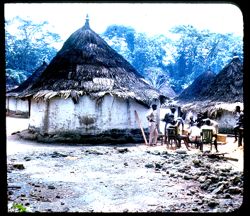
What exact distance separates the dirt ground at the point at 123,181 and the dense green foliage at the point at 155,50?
25545 mm

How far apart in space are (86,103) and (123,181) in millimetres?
7441

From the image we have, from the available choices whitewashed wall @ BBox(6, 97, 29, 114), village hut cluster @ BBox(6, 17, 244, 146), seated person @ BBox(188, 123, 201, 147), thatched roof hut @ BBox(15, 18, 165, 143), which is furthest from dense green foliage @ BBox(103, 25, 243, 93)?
seated person @ BBox(188, 123, 201, 147)

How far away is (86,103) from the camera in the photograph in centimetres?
1458

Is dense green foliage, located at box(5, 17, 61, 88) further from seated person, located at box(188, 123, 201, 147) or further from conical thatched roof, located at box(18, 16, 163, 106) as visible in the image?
seated person, located at box(188, 123, 201, 147)

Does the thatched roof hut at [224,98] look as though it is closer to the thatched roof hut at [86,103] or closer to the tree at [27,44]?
the thatched roof hut at [86,103]

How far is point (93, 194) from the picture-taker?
21.1 ft

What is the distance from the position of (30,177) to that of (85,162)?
7.75 feet

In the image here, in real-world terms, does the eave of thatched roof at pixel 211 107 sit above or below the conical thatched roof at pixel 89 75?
below

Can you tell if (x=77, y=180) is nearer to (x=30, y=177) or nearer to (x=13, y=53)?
(x=30, y=177)

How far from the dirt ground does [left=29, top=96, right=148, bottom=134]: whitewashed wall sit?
274 centimetres

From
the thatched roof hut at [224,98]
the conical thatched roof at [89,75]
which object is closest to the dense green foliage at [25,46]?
the conical thatched roof at [89,75]

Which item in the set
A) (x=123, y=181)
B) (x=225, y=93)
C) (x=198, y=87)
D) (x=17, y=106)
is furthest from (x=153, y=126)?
(x=17, y=106)

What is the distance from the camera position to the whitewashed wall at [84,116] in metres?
14.5

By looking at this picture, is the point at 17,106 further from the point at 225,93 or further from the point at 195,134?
the point at 195,134
